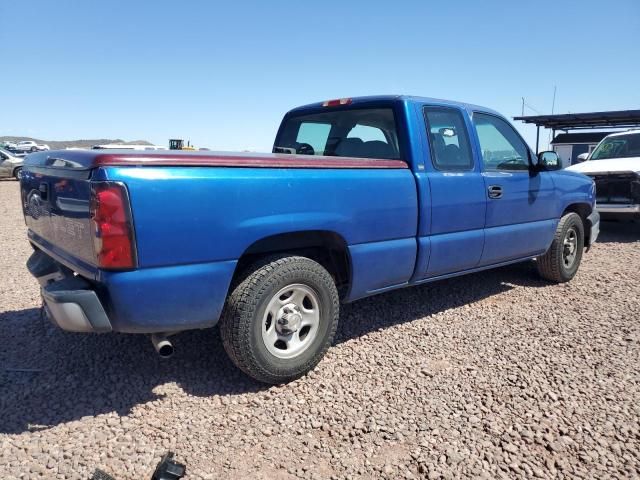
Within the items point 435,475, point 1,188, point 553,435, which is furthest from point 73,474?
point 1,188

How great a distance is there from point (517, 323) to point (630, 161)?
6344 mm

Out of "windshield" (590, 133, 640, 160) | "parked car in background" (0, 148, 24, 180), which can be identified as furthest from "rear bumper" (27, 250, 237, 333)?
"parked car in background" (0, 148, 24, 180)

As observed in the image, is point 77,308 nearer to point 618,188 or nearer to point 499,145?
point 499,145

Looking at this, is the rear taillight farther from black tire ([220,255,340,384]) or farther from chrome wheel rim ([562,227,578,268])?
chrome wheel rim ([562,227,578,268])

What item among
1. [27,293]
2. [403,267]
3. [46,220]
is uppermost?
[46,220]

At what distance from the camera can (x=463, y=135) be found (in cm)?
415

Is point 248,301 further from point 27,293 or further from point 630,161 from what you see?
point 630,161

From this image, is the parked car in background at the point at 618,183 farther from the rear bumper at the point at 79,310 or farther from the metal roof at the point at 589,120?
the metal roof at the point at 589,120

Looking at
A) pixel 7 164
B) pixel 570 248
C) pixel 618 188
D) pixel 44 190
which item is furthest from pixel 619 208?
pixel 7 164

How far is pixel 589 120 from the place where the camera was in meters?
18.1

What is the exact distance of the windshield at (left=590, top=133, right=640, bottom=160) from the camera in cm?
925

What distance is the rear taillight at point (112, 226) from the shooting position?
7.45 ft

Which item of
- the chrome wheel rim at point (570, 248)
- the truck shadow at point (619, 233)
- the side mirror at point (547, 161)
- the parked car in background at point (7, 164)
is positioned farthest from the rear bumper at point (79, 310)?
the parked car in background at point (7, 164)

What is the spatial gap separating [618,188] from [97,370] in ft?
27.8
